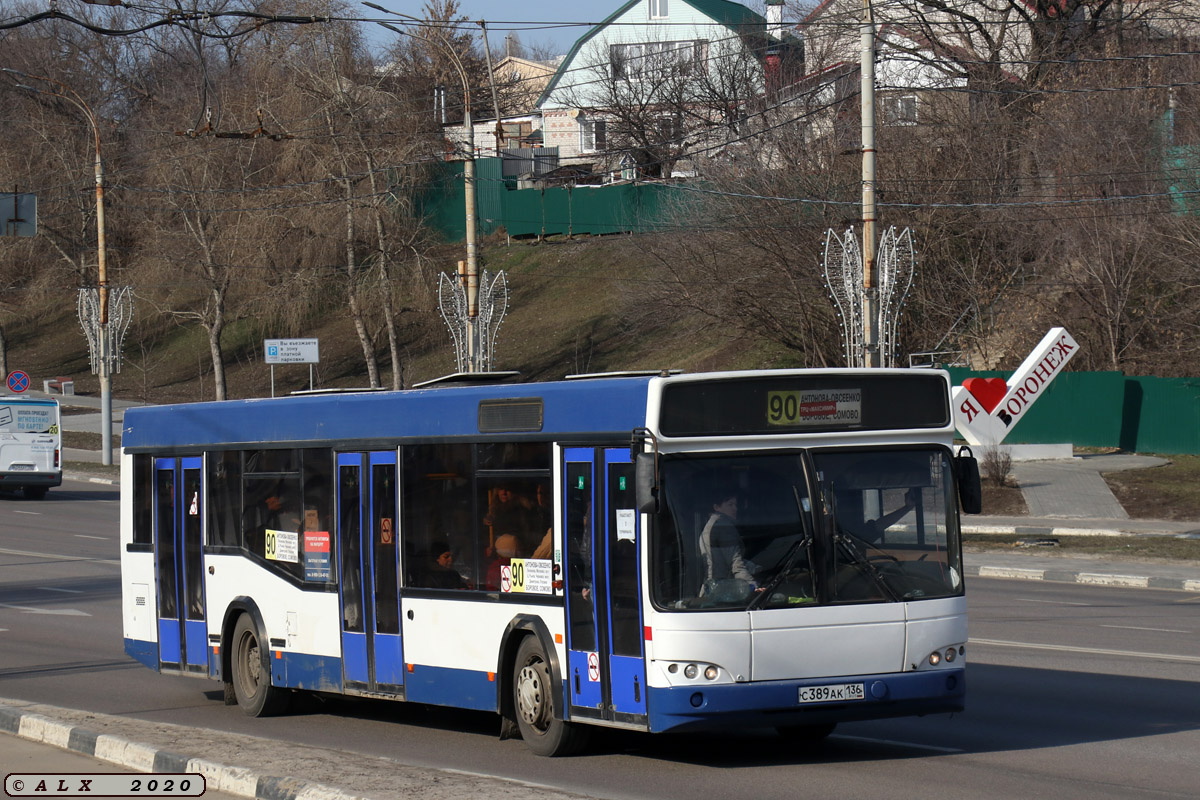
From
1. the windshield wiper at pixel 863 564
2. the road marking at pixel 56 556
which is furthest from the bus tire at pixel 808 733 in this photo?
the road marking at pixel 56 556

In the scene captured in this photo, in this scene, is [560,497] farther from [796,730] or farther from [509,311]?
[509,311]

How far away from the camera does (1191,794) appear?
7141 millimetres

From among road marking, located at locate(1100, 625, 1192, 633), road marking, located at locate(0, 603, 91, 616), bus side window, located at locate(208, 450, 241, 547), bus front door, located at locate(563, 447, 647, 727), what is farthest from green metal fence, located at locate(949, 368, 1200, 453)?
bus front door, located at locate(563, 447, 647, 727)

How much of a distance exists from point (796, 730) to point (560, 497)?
2.27m

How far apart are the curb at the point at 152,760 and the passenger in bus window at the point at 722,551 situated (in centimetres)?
236

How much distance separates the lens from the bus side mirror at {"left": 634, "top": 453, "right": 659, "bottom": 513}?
7.64 meters

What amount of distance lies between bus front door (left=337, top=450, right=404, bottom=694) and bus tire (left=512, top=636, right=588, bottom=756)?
50.4 inches

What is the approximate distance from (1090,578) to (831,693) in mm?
13290

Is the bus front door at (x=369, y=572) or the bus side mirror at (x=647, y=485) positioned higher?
the bus side mirror at (x=647, y=485)

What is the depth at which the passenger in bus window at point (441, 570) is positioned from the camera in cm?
941

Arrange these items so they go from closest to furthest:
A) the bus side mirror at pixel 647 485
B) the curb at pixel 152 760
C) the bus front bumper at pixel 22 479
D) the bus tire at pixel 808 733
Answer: the curb at pixel 152 760 < the bus side mirror at pixel 647 485 < the bus tire at pixel 808 733 < the bus front bumper at pixel 22 479

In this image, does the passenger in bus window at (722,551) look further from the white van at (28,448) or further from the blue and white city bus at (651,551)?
the white van at (28,448)

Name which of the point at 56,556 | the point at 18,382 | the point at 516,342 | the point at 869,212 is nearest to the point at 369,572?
the point at 869,212

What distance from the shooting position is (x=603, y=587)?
8219 mm
